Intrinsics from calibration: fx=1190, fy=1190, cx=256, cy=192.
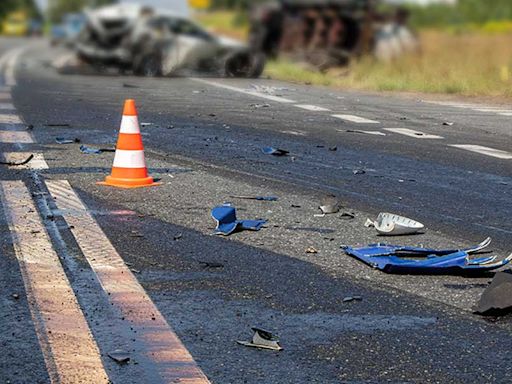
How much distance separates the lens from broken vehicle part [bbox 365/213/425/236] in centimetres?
763

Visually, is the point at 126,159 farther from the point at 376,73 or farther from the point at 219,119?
the point at 376,73

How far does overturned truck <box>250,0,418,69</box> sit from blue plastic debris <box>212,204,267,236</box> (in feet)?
71.2

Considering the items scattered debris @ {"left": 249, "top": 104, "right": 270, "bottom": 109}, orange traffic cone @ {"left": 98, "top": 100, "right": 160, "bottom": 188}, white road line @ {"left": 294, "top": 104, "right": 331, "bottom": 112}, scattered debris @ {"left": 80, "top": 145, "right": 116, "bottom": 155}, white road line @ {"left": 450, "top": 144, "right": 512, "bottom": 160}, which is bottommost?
scattered debris @ {"left": 249, "top": 104, "right": 270, "bottom": 109}

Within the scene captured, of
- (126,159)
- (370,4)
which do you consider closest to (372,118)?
(126,159)

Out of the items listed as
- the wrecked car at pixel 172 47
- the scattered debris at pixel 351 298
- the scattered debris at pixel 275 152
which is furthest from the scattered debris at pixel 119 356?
the wrecked car at pixel 172 47

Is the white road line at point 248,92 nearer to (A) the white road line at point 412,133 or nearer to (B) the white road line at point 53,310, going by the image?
(A) the white road line at point 412,133

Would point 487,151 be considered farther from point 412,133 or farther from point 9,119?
point 9,119

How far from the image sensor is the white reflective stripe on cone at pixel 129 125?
385 inches

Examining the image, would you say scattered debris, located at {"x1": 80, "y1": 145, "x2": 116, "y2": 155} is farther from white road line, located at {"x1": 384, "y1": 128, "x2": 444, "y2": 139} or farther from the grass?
the grass

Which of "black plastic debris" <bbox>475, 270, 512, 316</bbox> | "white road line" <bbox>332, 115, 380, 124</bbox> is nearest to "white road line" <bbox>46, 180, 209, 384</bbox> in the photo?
"black plastic debris" <bbox>475, 270, 512, 316</bbox>

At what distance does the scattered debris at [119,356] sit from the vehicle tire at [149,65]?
21938mm

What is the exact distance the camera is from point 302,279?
6234mm

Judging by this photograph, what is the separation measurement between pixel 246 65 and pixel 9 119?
12644mm

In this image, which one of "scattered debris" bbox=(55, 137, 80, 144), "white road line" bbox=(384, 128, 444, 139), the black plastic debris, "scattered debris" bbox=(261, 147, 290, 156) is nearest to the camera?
the black plastic debris
